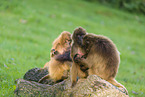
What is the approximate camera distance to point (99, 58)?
4777 mm

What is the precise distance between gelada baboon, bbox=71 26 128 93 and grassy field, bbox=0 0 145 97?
169cm

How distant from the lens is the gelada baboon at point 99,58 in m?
4.62

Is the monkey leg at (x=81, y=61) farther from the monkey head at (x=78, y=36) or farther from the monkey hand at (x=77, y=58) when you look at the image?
the monkey head at (x=78, y=36)

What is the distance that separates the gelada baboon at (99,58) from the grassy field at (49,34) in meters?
1.69

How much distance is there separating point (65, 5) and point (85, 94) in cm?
2057

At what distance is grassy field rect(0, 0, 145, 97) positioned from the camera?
7672 millimetres

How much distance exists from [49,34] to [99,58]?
9635 mm

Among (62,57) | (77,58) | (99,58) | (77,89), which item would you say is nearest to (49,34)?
(62,57)

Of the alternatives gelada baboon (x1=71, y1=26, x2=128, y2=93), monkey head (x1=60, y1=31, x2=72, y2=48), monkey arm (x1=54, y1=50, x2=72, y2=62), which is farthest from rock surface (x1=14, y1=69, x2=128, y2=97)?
monkey head (x1=60, y1=31, x2=72, y2=48)

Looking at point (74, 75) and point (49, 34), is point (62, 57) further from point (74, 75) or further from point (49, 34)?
point (49, 34)

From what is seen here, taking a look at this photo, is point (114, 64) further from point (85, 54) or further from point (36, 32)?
point (36, 32)

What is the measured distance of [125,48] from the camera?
582 inches

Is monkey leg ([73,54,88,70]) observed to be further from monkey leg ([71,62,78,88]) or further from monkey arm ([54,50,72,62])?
monkey arm ([54,50,72,62])

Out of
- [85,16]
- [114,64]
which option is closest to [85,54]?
[114,64]
